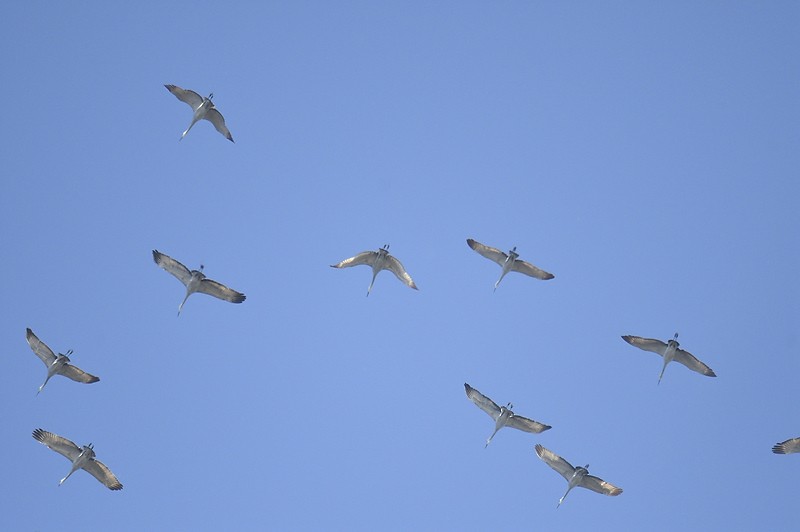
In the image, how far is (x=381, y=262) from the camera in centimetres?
4938

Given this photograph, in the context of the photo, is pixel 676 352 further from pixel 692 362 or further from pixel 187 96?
pixel 187 96

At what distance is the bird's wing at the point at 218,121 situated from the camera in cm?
5190

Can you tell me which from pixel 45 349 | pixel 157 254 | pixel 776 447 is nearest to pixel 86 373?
pixel 45 349

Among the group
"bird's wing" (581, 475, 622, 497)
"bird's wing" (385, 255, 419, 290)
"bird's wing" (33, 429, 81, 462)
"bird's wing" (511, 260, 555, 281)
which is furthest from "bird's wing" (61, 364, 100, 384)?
"bird's wing" (581, 475, 622, 497)

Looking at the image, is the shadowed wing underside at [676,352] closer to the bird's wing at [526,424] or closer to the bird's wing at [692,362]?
the bird's wing at [692,362]

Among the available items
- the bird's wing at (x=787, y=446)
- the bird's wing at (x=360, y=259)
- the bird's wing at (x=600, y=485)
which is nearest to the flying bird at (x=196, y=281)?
the bird's wing at (x=360, y=259)

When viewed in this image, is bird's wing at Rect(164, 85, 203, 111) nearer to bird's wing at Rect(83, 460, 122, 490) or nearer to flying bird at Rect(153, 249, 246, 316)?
flying bird at Rect(153, 249, 246, 316)

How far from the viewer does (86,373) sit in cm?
4900

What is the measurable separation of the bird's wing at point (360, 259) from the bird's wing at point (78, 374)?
13261mm

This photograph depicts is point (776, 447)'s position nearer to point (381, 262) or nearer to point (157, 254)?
point (381, 262)

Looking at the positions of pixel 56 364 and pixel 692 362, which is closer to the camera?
pixel 56 364

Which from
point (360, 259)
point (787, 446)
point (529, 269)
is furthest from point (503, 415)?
point (787, 446)

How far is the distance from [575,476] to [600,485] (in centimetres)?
137

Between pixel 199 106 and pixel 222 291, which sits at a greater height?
pixel 199 106
